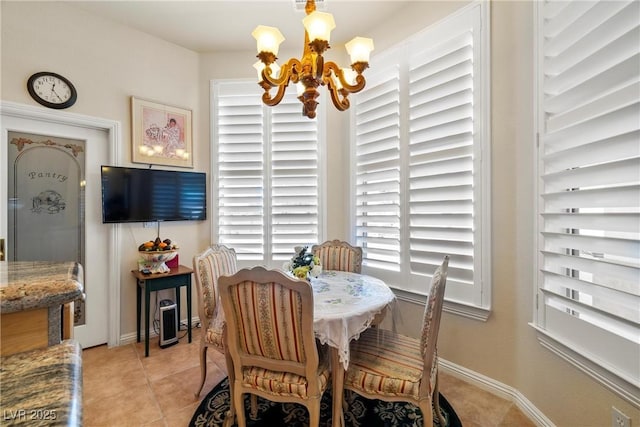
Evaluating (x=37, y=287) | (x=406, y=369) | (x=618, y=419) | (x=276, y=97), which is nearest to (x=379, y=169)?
(x=276, y=97)

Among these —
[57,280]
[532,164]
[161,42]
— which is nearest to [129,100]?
[161,42]

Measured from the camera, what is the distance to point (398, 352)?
160 centimetres

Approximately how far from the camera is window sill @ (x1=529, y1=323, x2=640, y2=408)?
118 cm

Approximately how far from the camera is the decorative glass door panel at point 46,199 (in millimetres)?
2295

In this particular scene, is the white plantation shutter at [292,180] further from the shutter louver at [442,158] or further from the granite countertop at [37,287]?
the granite countertop at [37,287]

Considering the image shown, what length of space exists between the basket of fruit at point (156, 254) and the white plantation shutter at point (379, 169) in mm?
1862

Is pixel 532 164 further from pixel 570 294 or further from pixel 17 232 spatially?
pixel 17 232

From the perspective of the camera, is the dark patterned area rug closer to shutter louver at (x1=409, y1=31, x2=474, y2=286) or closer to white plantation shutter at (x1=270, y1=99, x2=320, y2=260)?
shutter louver at (x1=409, y1=31, x2=474, y2=286)

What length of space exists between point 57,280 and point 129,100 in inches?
109

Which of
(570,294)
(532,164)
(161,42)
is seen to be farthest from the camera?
(161,42)

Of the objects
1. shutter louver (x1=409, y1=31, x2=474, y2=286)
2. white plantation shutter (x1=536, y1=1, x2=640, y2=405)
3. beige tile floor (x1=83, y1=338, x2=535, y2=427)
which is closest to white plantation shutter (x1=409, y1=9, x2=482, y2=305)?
shutter louver (x1=409, y1=31, x2=474, y2=286)

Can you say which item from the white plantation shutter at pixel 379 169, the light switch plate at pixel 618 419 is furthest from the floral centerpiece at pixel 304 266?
the light switch plate at pixel 618 419

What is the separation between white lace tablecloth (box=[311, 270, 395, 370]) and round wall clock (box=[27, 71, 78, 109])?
2636 mm

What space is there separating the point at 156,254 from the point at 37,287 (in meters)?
2.14
